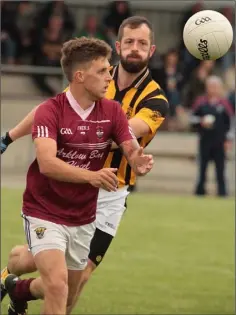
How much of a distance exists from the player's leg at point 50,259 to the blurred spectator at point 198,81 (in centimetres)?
1565

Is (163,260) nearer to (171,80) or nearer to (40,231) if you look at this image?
(40,231)

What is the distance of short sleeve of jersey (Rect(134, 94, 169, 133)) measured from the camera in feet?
24.8

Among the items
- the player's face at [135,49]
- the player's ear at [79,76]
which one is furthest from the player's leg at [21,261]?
the player's face at [135,49]

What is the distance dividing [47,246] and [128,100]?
1.76 metres

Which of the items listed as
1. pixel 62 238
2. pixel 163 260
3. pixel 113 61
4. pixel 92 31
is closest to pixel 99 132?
pixel 62 238

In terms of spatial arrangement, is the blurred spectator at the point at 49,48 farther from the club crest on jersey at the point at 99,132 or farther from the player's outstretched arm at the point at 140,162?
the player's outstretched arm at the point at 140,162

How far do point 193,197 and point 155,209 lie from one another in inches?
99.7

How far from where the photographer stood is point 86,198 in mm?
6641

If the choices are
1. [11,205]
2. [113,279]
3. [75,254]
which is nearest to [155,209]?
[11,205]

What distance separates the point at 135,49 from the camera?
25.3ft

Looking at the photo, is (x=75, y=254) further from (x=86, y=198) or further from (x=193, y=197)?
(x=193, y=197)

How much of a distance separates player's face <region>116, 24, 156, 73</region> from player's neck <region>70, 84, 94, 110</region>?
4.07 ft

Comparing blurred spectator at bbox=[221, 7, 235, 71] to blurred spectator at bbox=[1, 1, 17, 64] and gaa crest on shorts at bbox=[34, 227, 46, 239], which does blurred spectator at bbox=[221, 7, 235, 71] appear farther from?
gaa crest on shorts at bbox=[34, 227, 46, 239]

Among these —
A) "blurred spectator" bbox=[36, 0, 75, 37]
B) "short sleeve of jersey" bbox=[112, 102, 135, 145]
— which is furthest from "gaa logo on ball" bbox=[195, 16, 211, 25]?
"blurred spectator" bbox=[36, 0, 75, 37]
